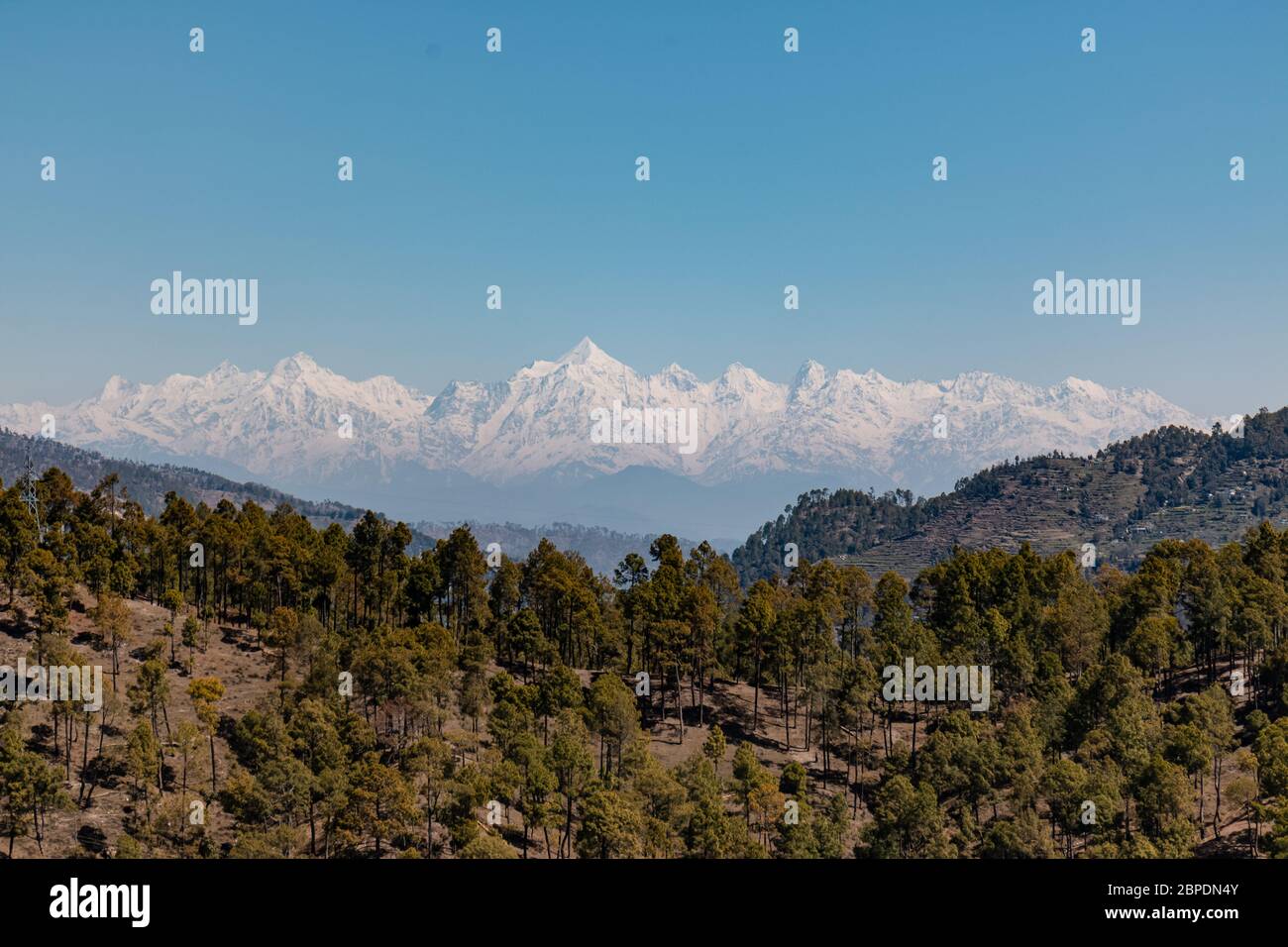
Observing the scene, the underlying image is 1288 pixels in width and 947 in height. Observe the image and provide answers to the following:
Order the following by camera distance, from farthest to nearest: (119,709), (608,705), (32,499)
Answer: (32,499) < (608,705) < (119,709)

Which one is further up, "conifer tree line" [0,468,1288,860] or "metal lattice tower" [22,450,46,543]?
"metal lattice tower" [22,450,46,543]

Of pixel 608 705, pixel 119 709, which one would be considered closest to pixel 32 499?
pixel 119 709

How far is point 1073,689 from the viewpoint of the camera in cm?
8725

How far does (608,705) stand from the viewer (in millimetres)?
76875

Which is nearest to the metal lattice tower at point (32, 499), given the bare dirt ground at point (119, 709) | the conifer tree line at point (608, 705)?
the conifer tree line at point (608, 705)

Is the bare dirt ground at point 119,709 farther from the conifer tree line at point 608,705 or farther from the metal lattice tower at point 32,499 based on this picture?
the metal lattice tower at point 32,499

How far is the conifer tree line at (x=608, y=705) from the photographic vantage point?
63.7 meters

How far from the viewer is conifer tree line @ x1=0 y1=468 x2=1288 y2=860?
209ft

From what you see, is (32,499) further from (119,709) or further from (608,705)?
(608,705)

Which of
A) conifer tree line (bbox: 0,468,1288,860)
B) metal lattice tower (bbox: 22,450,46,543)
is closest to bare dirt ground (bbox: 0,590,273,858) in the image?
conifer tree line (bbox: 0,468,1288,860)

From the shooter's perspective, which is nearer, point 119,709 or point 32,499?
point 119,709

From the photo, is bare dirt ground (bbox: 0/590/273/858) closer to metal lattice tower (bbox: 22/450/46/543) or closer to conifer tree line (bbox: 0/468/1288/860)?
conifer tree line (bbox: 0/468/1288/860)
